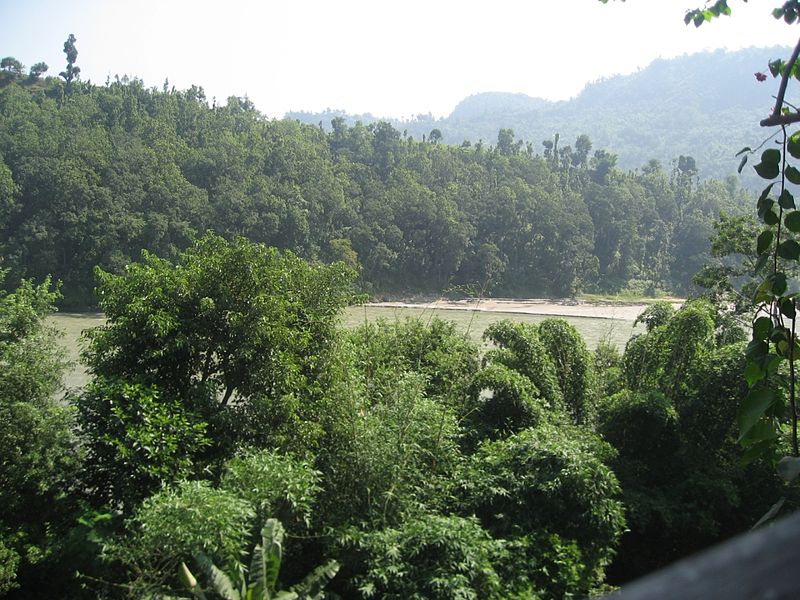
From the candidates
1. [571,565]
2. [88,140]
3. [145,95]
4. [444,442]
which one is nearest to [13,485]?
[444,442]

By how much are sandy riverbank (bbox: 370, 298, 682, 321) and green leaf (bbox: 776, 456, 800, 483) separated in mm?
34161

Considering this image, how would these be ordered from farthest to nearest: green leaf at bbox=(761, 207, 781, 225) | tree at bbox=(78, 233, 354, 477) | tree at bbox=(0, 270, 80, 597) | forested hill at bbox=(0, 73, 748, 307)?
forested hill at bbox=(0, 73, 748, 307)
tree at bbox=(78, 233, 354, 477)
tree at bbox=(0, 270, 80, 597)
green leaf at bbox=(761, 207, 781, 225)

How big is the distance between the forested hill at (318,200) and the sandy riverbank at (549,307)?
169 cm

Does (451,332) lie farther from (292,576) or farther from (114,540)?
(114,540)

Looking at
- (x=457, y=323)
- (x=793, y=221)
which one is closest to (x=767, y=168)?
(x=793, y=221)

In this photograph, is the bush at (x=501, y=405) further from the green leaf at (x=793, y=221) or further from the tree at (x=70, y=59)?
the tree at (x=70, y=59)

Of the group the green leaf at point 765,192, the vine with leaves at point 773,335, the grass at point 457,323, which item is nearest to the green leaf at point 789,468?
the vine with leaves at point 773,335

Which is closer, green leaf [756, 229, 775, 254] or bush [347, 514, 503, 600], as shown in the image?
green leaf [756, 229, 775, 254]

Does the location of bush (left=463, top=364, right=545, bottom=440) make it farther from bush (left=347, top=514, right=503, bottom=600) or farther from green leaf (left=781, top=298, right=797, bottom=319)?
green leaf (left=781, top=298, right=797, bottom=319)

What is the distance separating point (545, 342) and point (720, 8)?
732 centimetres

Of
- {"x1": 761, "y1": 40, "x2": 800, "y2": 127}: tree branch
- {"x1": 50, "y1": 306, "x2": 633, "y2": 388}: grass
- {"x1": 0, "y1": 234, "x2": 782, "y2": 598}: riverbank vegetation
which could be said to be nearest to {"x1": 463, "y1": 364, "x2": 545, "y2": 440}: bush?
{"x1": 0, "y1": 234, "x2": 782, "y2": 598}: riverbank vegetation

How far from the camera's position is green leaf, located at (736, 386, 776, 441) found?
1.17 m

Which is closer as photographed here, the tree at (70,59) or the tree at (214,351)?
the tree at (214,351)

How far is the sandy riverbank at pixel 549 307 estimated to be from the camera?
36.4m
